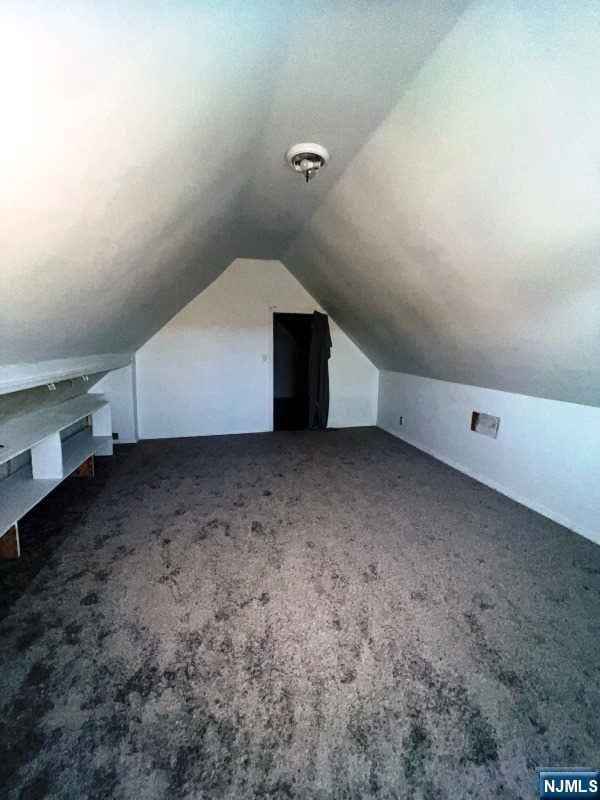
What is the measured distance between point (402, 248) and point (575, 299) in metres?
1.04

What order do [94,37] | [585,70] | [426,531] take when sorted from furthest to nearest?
[426,531], [585,70], [94,37]

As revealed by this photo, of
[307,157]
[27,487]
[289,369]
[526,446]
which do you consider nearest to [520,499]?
[526,446]

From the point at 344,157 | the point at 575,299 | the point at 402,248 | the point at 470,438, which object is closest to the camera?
the point at 575,299

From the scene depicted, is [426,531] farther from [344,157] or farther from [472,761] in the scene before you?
[344,157]

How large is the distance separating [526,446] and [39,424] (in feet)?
12.4

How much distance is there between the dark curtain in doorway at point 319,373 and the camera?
192 inches

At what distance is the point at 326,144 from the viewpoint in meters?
1.77

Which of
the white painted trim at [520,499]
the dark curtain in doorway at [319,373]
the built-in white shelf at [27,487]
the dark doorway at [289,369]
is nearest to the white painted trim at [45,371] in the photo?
the built-in white shelf at [27,487]

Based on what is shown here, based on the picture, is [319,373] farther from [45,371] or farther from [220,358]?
[45,371]

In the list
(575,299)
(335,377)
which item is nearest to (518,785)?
(575,299)

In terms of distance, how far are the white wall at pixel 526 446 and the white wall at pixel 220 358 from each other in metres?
2.03

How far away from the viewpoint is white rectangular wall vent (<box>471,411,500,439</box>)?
315 centimetres

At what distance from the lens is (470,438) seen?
11.3 feet

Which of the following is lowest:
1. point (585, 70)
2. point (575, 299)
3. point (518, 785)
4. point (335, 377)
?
point (518, 785)
